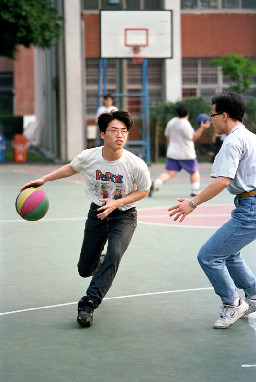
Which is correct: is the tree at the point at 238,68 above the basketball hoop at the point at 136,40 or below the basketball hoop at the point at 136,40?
below

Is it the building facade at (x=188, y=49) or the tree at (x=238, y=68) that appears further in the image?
the building facade at (x=188, y=49)

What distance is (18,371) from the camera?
597cm

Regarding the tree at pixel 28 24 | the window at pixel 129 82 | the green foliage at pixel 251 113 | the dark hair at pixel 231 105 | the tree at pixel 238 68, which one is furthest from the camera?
the window at pixel 129 82

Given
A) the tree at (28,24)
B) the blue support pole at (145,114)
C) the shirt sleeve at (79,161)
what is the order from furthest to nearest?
the blue support pole at (145,114) < the tree at (28,24) < the shirt sleeve at (79,161)

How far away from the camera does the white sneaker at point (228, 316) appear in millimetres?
7145

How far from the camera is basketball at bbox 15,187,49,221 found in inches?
315

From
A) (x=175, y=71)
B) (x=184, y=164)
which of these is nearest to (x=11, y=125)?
(x=175, y=71)

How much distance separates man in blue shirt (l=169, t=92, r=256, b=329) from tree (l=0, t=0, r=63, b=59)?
65.7ft

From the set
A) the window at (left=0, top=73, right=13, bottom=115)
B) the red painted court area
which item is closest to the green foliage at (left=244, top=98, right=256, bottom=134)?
the red painted court area

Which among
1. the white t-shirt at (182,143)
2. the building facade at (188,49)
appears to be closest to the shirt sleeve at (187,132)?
the white t-shirt at (182,143)

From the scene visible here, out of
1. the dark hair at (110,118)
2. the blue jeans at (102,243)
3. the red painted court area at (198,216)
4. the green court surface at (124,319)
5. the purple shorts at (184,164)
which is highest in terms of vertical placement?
the dark hair at (110,118)

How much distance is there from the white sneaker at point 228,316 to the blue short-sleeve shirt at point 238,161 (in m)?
0.92

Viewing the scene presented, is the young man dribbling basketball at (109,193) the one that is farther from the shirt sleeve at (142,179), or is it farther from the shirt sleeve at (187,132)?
the shirt sleeve at (187,132)

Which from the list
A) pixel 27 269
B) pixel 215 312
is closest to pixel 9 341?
pixel 215 312
